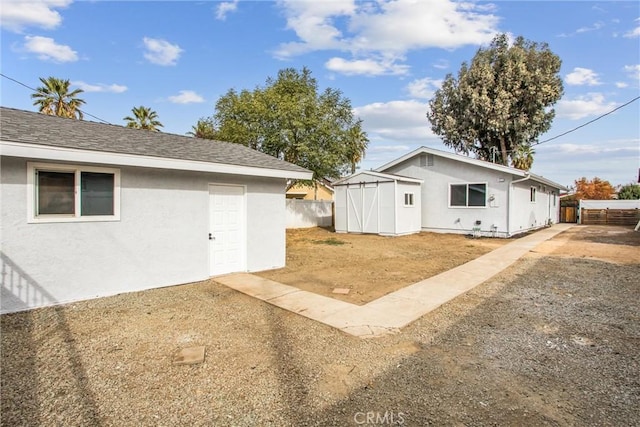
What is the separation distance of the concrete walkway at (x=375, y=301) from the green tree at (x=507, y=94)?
20.9 meters

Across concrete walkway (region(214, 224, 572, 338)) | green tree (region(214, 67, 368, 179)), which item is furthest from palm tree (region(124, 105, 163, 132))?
concrete walkway (region(214, 224, 572, 338))

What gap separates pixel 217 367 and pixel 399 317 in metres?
2.75

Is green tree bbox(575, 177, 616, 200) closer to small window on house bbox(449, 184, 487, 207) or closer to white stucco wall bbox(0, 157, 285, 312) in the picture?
small window on house bbox(449, 184, 487, 207)

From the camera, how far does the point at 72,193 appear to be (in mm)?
5730

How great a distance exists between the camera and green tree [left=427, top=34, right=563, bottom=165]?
2472 cm

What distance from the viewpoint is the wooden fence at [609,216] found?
23391 millimetres

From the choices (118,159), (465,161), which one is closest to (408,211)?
(465,161)

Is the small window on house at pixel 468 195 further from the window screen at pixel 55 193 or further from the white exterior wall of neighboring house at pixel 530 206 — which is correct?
the window screen at pixel 55 193

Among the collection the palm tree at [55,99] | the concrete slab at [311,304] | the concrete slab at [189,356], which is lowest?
the concrete slab at [189,356]

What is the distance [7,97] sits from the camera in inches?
530

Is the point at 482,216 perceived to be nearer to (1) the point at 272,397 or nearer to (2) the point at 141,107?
(1) the point at 272,397

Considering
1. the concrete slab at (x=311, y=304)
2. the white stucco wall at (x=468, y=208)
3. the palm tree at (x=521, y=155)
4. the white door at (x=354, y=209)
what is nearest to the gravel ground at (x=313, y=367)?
the concrete slab at (x=311, y=304)

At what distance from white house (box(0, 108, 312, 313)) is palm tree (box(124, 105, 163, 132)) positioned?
3083cm

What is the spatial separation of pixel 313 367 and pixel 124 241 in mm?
4746
